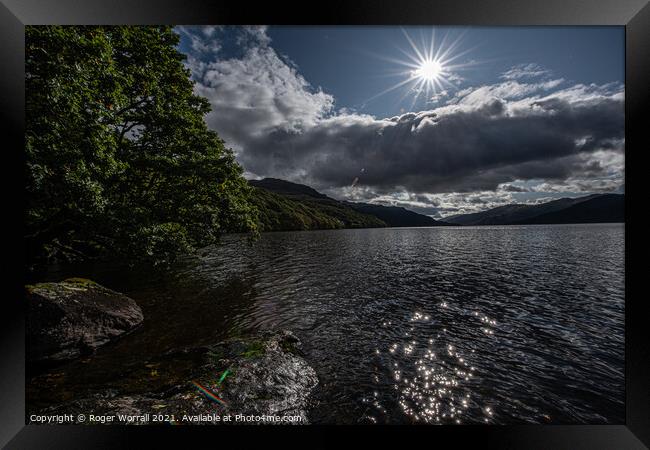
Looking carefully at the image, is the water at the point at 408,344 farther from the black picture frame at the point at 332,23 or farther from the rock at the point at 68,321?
the black picture frame at the point at 332,23

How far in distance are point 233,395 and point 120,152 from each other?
16.3m

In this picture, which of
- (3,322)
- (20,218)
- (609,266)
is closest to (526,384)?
→ (3,322)

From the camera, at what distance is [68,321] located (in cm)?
897

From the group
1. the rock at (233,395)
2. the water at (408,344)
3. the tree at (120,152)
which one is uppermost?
the tree at (120,152)

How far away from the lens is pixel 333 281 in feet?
76.1

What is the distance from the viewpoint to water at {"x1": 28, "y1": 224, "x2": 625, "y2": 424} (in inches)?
270

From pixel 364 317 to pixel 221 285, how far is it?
535 inches

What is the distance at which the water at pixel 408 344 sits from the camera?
6867mm

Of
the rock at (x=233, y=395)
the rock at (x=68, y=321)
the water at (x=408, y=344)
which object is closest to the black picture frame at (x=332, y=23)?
the rock at (x=233, y=395)

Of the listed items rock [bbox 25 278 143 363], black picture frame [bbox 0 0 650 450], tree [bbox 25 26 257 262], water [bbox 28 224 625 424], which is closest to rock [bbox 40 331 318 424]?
black picture frame [bbox 0 0 650 450]

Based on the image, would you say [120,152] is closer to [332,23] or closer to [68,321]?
[68,321]

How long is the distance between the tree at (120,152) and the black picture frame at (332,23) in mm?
4225

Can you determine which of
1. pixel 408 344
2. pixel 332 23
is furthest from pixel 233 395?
pixel 332 23

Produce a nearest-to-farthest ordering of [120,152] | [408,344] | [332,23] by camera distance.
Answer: [332,23], [408,344], [120,152]
